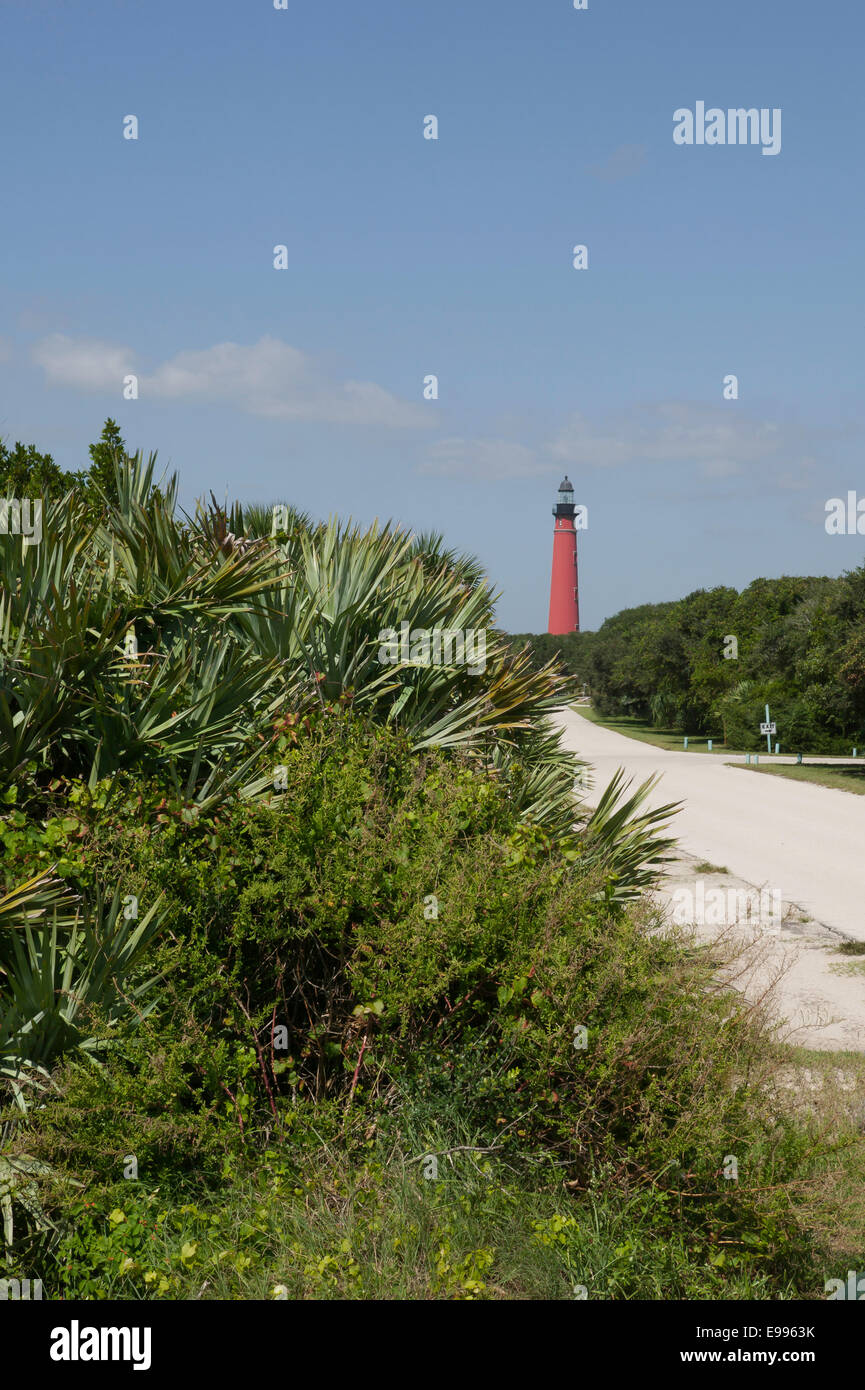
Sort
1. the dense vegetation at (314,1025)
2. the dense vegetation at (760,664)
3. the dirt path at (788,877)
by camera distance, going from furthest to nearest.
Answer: the dense vegetation at (760,664), the dirt path at (788,877), the dense vegetation at (314,1025)

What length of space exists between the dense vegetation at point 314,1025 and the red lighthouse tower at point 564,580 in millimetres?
90682

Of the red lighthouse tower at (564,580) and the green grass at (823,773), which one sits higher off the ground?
the red lighthouse tower at (564,580)

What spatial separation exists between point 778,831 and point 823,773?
482 inches

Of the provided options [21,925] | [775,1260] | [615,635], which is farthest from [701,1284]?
[615,635]

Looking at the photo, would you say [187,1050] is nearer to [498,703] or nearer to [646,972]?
[646,972]

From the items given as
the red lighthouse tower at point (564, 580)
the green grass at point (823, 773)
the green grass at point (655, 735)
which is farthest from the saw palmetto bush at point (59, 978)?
the red lighthouse tower at point (564, 580)

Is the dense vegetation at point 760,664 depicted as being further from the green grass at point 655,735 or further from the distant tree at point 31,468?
the distant tree at point 31,468

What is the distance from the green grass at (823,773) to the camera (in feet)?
84.6

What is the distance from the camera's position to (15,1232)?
350 centimetres

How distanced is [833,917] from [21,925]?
9368 millimetres

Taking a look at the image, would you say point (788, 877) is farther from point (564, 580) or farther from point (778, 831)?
point (564, 580)

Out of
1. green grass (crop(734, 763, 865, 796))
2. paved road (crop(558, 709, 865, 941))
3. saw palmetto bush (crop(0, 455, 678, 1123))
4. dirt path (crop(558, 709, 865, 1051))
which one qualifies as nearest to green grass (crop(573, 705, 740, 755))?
green grass (crop(734, 763, 865, 796))

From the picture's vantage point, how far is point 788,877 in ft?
44.2
